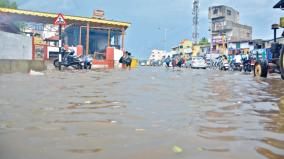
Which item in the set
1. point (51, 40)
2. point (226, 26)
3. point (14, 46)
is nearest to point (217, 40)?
point (226, 26)

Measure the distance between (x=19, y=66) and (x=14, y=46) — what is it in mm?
2403

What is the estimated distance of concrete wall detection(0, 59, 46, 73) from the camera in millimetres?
12359

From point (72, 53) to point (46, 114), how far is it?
54.7ft

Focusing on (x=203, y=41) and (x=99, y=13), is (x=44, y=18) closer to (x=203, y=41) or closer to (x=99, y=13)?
(x=99, y=13)

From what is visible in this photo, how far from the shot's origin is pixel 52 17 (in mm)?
31531

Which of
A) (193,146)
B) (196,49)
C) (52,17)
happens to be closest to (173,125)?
(193,146)

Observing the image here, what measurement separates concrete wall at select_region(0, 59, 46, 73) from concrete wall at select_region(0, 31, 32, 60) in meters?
1.02

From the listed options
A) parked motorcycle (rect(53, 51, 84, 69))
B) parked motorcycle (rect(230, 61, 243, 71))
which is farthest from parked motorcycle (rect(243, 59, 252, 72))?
parked motorcycle (rect(53, 51, 84, 69))

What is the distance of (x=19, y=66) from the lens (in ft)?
44.1

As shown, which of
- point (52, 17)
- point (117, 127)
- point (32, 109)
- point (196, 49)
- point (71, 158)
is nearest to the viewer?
point (71, 158)

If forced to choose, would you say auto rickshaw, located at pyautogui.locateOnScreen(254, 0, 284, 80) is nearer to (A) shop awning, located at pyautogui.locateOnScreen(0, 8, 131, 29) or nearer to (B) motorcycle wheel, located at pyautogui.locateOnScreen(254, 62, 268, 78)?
(B) motorcycle wheel, located at pyautogui.locateOnScreen(254, 62, 268, 78)

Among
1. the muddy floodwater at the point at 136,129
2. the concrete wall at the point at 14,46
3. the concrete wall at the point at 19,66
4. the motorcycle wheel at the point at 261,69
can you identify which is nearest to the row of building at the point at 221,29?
the motorcycle wheel at the point at 261,69

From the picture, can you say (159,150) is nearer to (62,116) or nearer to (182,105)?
(62,116)

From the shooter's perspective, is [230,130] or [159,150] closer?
[159,150]
